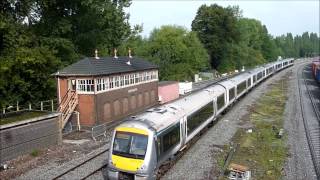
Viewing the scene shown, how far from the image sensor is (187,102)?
25.6 m

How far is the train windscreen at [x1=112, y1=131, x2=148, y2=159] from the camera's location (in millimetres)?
Result: 17062

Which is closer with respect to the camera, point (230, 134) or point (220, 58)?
point (230, 134)

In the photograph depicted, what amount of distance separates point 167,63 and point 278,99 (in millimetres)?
25015

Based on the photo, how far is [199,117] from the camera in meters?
26.1

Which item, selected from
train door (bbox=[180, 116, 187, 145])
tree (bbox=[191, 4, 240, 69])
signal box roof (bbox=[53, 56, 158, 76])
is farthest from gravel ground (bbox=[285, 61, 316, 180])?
tree (bbox=[191, 4, 240, 69])

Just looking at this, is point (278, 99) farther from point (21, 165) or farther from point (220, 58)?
point (220, 58)

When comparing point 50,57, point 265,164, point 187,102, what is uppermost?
point 50,57

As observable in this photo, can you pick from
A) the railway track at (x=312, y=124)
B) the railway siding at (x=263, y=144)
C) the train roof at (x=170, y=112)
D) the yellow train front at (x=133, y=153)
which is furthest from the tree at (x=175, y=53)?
the yellow train front at (x=133, y=153)

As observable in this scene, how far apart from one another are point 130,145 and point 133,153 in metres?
0.40

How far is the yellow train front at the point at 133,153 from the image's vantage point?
16.8 metres

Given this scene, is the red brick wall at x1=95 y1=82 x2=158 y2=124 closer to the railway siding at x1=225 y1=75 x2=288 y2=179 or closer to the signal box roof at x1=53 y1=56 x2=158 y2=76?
the signal box roof at x1=53 y1=56 x2=158 y2=76

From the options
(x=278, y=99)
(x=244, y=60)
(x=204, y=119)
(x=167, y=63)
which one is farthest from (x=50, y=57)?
(x=244, y=60)

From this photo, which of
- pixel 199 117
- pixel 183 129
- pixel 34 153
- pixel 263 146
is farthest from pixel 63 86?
pixel 263 146

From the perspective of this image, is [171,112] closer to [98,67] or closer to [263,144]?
[263,144]
